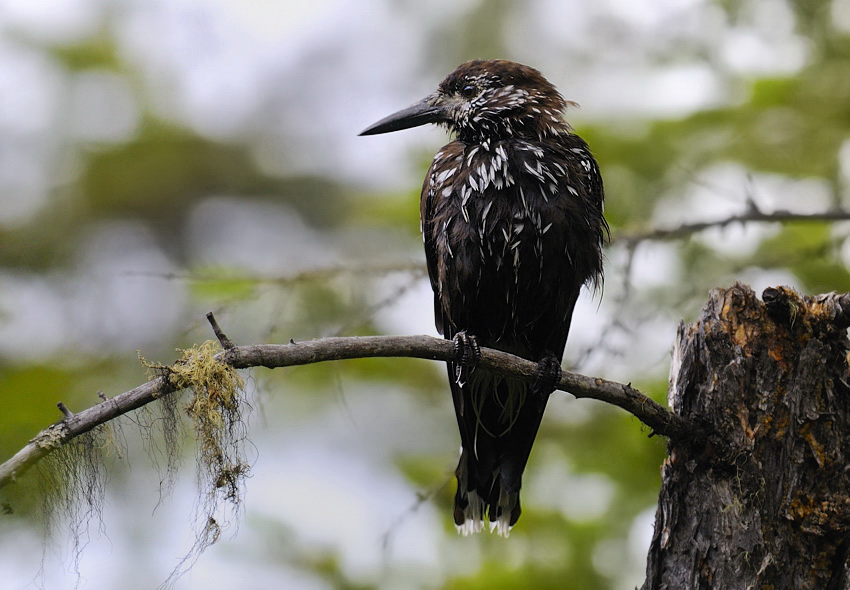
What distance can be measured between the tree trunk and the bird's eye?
1607mm

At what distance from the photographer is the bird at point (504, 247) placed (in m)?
3.39

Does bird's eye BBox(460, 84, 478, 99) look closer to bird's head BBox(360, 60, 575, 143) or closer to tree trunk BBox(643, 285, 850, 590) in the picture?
bird's head BBox(360, 60, 575, 143)

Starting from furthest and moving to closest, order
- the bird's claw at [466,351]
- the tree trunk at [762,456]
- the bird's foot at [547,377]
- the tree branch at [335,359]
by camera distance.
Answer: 1. the bird's foot at [547,377]
2. the bird's claw at [466,351]
3. the tree trunk at [762,456]
4. the tree branch at [335,359]

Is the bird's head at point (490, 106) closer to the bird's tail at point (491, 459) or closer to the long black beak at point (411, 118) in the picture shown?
the long black beak at point (411, 118)

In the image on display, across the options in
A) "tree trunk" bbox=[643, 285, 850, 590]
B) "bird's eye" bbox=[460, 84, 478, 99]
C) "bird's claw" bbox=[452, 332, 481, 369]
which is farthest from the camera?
"bird's eye" bbox=[460, 84, 478, 99]

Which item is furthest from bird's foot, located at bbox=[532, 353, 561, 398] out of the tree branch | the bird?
the tree branch

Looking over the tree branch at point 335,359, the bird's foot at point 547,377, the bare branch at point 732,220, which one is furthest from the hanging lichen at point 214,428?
the bare branch at point 732,220

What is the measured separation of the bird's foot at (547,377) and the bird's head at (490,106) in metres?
1.01

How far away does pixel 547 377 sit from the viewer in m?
3.17

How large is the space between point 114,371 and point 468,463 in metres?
2.13

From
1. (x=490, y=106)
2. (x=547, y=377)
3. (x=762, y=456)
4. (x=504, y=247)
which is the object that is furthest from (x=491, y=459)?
(x=490, y=106)

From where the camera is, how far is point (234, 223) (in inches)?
255

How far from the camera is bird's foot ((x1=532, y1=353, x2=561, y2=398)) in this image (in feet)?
10.3

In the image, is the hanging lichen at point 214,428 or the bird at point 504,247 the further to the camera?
the bird at point 504,247
